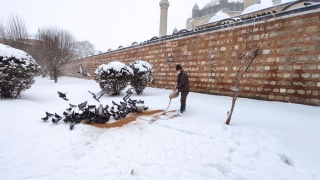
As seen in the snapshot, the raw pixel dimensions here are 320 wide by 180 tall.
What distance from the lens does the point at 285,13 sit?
194 inches

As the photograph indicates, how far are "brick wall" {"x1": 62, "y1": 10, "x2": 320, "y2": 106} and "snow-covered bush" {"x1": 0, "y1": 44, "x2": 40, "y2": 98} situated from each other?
599 centimetres

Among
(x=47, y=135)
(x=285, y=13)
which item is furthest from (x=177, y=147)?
(x=285, y=13)

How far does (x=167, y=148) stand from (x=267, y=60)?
15.2 feet

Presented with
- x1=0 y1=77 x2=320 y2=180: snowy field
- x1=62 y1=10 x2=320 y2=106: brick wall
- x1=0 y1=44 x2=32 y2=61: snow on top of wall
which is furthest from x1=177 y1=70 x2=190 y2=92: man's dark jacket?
x1=0 y1=44 x2=32 y2=61: snow on top of wall

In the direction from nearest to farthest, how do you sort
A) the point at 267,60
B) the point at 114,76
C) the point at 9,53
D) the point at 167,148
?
the point at 167,148 < the point at 9,53 < the point at 267,60 < the point at 114,76

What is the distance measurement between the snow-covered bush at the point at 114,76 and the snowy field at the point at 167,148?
3.12 m

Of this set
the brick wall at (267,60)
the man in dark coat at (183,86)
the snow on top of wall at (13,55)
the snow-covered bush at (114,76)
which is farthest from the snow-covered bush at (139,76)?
the snow on top of wall at (13,55)

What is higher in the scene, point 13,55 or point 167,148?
point 13,55

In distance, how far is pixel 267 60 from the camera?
17.3ft

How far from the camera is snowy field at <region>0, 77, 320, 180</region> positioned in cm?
201

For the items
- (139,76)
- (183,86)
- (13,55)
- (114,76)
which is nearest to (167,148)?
(183,86)

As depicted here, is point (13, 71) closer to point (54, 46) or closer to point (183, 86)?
point (183, 86)

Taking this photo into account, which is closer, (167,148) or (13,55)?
(167,148)

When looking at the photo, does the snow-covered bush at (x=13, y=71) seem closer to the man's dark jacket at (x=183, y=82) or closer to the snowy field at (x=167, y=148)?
the snowy field at (x=167, y=148)
